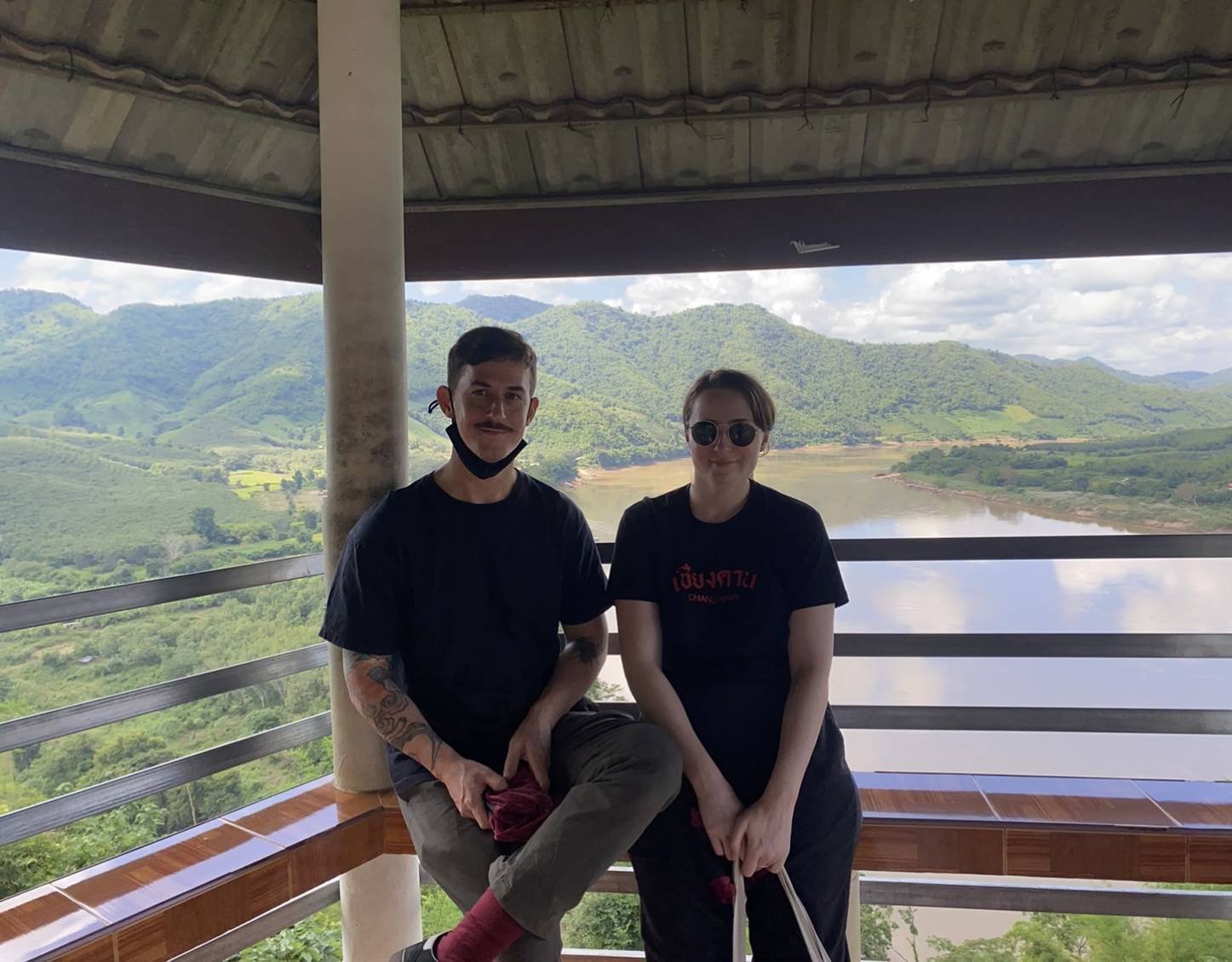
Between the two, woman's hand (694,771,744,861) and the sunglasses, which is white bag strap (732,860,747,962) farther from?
the sunglasses

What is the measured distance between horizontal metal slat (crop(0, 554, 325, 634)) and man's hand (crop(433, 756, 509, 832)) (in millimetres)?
1084

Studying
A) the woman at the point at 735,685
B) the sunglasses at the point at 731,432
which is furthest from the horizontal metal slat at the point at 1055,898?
the sunglasses at the point at 731,432

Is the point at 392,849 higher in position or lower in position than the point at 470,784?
lower

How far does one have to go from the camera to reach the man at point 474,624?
5.68 feet

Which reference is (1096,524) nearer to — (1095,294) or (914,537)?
(914,537)

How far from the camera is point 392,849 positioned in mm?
2402

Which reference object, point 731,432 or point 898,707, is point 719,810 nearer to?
point 731,432

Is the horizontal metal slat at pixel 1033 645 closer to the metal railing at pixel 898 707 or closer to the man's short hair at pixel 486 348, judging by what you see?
the metal railing at pixel 898 707

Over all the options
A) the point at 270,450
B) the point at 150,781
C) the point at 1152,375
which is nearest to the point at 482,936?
the point at 150,781

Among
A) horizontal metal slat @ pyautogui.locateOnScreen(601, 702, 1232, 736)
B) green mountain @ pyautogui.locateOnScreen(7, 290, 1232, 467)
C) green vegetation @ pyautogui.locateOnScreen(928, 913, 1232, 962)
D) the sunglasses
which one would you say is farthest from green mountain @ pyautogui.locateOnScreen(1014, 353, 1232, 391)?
green vegetation @ pyautogui.locateOnScreen(928, 913, 1232, 962)

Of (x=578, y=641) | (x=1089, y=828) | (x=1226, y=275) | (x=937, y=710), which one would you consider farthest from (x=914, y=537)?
(x=1226, y=275)

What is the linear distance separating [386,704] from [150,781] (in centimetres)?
128

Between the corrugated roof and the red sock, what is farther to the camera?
the corrugated roof

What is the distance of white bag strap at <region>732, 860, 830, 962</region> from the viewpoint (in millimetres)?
1507
